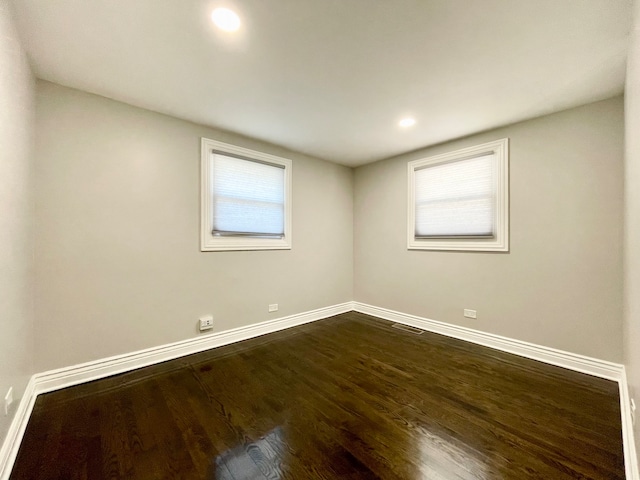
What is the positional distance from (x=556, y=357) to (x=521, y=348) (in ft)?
0.94

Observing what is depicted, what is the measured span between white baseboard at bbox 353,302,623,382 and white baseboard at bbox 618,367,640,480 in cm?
29

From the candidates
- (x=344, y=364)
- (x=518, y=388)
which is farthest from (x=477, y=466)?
(x=344, y=364)

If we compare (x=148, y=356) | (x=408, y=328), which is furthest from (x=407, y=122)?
(x=148, y=356)

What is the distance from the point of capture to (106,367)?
2377mm

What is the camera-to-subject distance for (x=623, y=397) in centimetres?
201

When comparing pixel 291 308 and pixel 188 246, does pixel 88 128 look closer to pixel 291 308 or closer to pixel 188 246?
pixel 188 246

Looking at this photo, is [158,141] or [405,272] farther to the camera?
[405,272]

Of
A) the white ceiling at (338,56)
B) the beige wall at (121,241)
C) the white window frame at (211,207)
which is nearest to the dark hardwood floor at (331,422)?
the beige wall at (121,241)

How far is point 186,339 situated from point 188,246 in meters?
1.02

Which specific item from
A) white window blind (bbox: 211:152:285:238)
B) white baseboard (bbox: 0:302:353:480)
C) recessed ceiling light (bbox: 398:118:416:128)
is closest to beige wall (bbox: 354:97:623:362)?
recessed ceiling light (bbox: 398:118:416:128)

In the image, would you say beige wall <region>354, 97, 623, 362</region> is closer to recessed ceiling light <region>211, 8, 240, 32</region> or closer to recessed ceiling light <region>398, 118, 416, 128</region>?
recessed ceiling light <region>398, 118, 416, 128</region>

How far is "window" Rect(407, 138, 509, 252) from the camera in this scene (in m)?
3.04

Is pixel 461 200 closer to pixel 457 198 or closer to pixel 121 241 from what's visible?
pixel 457 198

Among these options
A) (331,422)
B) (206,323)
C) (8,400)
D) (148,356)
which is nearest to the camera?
(8,400)
